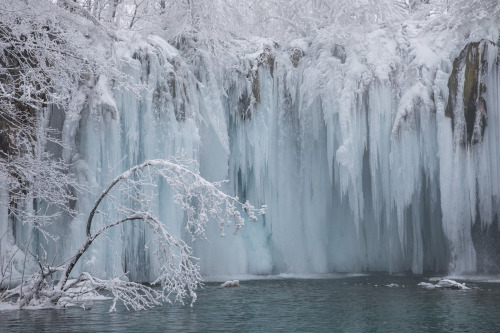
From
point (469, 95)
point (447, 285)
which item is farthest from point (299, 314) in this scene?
point (469, 95)

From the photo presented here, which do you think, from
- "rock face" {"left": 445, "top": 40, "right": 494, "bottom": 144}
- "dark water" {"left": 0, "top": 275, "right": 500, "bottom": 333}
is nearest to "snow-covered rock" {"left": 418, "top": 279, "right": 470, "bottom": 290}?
"dark water" {"left": 0, "top": 275, "right": 500, "bottom": 333}

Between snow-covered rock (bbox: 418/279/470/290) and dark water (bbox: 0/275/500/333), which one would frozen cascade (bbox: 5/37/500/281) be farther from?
dark water (bbox: 0/275/500/333)

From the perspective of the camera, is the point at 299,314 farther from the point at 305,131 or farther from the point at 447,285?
the point at 305,131

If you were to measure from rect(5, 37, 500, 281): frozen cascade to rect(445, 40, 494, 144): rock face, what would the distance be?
7 cm

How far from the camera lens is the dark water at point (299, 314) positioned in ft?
29.4

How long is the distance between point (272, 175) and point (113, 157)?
5.10 meters

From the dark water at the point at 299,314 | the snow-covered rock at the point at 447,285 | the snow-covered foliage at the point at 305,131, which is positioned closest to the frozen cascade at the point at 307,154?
the snow-covered foliage at the point at 305,131

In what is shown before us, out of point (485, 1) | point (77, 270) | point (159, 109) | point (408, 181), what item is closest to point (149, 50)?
point (159, 109)

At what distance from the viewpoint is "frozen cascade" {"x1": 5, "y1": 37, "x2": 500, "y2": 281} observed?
15969 mm

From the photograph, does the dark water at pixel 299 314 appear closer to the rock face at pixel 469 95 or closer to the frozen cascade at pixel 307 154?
the frozen cascade at pixel 307 154

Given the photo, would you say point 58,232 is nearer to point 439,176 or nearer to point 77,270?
point 77,270

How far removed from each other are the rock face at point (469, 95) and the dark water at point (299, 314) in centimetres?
410

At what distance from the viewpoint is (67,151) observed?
15148mm

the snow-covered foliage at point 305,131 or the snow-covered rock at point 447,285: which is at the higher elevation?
the snow-covered foliage at point 305,131
